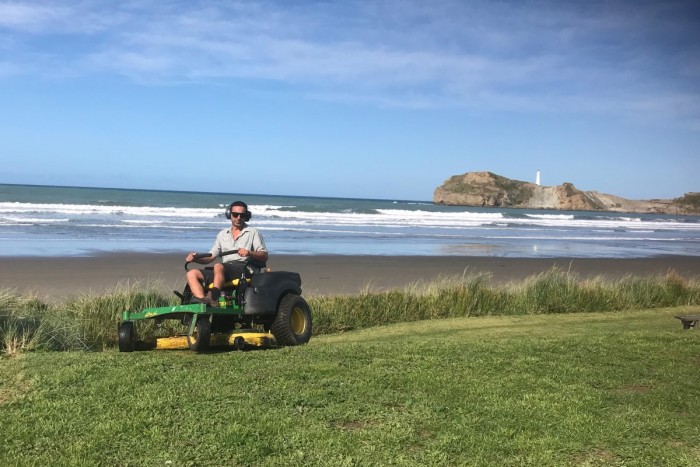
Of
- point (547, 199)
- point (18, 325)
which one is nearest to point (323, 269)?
point (18, 325)

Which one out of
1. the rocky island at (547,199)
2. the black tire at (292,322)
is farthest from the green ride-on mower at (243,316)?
the rocky island at (547,199)

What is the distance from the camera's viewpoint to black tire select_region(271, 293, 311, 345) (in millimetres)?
7836

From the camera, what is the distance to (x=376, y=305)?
11719 mm

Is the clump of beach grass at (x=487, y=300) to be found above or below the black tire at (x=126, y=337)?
below

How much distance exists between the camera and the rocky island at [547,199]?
144m

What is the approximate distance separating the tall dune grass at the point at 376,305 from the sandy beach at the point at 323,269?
2070 millimetres

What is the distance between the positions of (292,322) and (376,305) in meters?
3.75

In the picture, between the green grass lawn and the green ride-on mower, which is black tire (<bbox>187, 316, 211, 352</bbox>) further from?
the green grass lawn

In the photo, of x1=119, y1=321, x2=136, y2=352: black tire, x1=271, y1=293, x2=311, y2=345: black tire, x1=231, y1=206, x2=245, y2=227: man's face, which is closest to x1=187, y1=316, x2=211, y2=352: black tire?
x1=119, y1=321, x2=136, y2=352: black tire

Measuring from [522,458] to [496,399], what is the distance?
107 centimetres

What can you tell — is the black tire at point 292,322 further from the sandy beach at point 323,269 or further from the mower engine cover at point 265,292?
the sandy beach at point 323,269

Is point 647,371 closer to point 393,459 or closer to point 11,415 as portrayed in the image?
point 393,459

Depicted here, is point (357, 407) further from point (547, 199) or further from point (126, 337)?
point (547, 199)

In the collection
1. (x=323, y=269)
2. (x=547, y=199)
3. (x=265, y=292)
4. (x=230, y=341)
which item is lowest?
(x=323, y=269)
